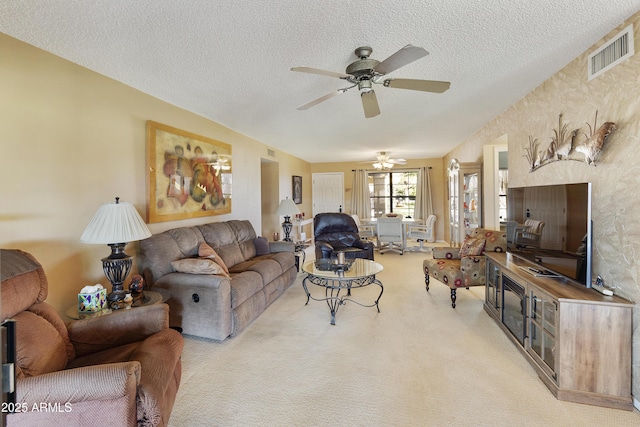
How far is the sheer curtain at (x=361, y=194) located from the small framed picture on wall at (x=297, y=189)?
5.41ft

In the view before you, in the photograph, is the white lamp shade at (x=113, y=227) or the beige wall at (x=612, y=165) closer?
the beige wall at (x=612, y=165)

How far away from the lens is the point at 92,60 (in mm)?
2229

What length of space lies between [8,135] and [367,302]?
11.6 ft

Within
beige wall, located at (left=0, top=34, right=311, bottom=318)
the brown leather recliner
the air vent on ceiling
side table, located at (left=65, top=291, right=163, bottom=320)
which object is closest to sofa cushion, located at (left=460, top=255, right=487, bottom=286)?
the air vent on ceiling

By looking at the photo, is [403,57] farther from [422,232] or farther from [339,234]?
[422,232]

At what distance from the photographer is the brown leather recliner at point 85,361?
114 centimetres

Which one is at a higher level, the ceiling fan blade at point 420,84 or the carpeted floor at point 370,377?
the ceiling fan blade at point 420,84

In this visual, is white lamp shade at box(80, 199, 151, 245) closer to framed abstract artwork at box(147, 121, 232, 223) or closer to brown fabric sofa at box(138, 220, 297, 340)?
brown fabric sofa at box(138, 220, 297, 340)

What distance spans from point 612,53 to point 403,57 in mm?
1503

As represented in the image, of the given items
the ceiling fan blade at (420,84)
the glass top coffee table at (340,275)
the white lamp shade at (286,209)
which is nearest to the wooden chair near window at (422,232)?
the white lamp shade at (286,209)

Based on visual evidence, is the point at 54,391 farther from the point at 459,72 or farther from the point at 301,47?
the point at 459,72

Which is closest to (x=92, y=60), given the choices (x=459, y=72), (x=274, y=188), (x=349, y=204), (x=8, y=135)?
(x=8, y=135)

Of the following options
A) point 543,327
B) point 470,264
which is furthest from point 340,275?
point 543,327

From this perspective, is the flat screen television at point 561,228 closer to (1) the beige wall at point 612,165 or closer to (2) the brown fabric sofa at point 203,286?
(1) the beige wall at point 612,165
